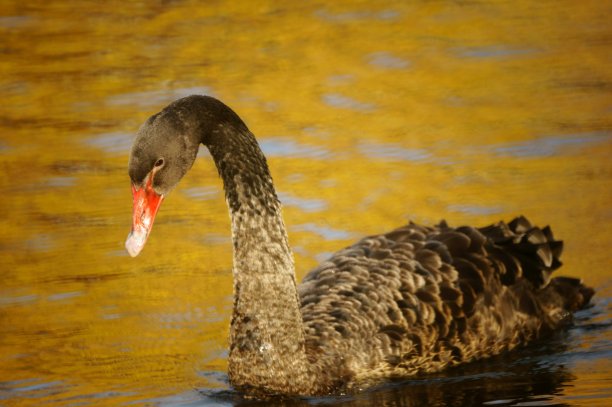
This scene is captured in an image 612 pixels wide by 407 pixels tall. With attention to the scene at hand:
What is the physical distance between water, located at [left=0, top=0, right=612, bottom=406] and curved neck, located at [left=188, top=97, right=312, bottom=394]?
0.26m

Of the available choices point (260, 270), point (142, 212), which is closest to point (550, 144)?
point (260, 270)

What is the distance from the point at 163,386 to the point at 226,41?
6.34 metres

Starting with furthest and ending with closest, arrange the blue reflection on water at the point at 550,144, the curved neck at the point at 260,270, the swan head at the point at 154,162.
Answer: the blue reflection on water at the point at 550,144
the curved neck at the point at 260,270
the swan head at the point at 154,162

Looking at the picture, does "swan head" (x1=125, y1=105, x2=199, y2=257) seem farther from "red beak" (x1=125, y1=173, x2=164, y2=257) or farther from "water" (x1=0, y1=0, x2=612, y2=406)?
"water" (x1=0, y1=0, x2=612, y2=406)

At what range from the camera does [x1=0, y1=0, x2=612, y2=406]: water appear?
22.3 ft

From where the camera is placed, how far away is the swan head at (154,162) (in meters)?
5.73

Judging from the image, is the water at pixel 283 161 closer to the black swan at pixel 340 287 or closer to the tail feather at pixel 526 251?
the black swan at pixel 340 287

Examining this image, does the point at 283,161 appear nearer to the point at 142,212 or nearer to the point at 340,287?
the point at 340,287

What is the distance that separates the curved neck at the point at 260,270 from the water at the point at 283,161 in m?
0.26

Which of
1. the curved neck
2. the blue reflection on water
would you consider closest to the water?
the blue reflection on water

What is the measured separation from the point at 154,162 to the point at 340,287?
1.25m

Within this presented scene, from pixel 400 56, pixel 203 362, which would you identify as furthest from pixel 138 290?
pixel 400 56

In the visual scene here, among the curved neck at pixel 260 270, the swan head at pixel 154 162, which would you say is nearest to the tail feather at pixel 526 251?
the curved neck at pixel 260 270

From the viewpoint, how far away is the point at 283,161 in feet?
31.1
